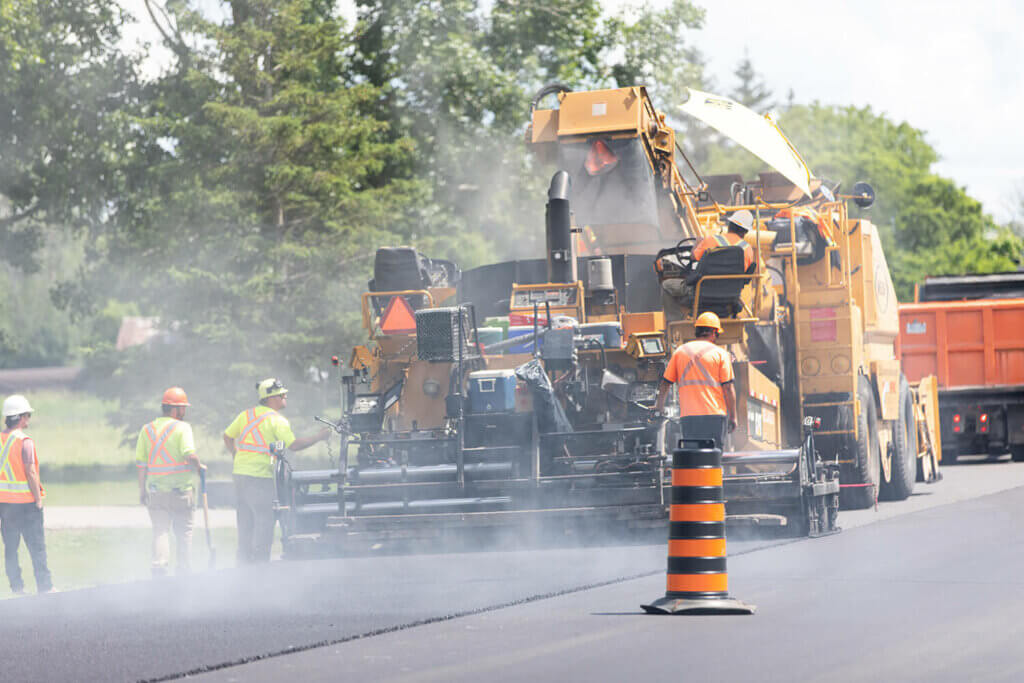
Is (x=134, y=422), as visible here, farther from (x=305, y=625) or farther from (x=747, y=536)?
(x=305, y=625)

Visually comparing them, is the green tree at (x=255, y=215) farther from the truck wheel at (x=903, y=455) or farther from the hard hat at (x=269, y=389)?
the hard hat at (x=269, y=389)

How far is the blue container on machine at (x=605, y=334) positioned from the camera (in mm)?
12625

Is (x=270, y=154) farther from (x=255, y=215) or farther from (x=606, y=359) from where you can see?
(x=606, y=359)

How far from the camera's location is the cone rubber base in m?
8.48

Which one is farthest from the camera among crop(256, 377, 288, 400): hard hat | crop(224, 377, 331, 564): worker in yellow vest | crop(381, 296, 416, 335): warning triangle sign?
crop(381, 296, 416, 335): warning triangle sign

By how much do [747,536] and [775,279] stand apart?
10.9 feet

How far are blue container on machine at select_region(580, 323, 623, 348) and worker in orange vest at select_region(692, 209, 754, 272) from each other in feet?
2.86

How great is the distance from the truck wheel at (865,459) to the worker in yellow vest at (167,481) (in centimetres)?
645

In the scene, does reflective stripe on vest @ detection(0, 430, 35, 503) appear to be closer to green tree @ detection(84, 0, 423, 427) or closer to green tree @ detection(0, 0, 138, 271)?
green tree @ detection(84, 0, 423, 427)

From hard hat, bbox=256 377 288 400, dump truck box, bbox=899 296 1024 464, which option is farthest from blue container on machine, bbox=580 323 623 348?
dump truck box, bbox=899 296 1024 464

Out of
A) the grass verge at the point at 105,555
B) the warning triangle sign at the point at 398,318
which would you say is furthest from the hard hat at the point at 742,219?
the grass verge at the point at 105,555

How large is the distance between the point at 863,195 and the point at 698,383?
4.95 metres

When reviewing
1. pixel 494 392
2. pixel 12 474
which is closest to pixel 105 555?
pixel 12 474

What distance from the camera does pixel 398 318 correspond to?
13547 mm
